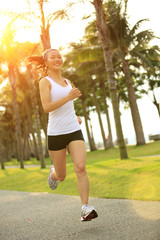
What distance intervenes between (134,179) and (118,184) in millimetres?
422

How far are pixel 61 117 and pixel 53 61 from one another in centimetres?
81

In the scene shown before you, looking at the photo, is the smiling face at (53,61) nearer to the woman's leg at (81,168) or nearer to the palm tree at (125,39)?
the woman's leg at (81,168)

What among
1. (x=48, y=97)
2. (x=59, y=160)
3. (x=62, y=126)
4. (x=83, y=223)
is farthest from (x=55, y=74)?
(x=83, y=223)

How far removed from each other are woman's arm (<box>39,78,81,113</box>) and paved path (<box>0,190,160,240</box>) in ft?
4.99

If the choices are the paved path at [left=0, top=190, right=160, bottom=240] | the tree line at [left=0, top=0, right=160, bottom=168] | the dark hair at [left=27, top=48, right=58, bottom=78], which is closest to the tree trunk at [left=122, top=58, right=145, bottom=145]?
the tree line at [left=0, top=0, right=160, bottom=168]

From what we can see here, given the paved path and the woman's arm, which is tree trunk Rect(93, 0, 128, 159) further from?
the woman's arm

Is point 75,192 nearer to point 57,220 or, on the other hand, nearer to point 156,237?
point 57,220

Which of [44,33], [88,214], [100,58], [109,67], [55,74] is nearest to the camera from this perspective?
[88,214]

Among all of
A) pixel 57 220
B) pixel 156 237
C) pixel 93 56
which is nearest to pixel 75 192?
pixel 57 220

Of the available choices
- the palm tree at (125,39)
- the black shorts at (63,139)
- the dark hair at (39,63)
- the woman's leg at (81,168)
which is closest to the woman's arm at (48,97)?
the black shorts at (63,139)

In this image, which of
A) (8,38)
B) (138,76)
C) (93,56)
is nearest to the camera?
(8,38)

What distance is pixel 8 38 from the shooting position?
16.7 meters

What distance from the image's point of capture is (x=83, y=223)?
4.72 meters

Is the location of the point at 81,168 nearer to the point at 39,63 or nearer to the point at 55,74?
the point at 55,74
